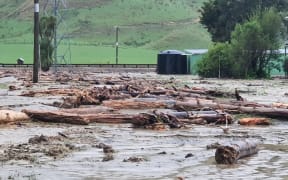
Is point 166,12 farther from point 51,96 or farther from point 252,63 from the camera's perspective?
point 51,96

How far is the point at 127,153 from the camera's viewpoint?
52.5 ft

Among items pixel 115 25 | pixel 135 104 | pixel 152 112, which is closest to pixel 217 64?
pixel 135 104

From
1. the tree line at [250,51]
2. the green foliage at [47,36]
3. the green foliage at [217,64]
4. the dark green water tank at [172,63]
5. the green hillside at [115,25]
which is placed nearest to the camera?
the tree line at [250,51]

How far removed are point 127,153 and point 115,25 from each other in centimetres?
14975

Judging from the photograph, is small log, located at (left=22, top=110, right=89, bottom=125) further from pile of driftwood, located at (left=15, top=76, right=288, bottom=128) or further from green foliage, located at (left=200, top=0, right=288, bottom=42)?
green foliage, located at (left=200, top=0, right=288, bottom=42)

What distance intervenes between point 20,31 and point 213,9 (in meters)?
79.2

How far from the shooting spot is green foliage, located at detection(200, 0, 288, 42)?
93.0m

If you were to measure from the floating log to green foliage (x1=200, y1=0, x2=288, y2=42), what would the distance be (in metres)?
71.8

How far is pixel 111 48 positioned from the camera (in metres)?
141

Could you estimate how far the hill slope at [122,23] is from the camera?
154 metres

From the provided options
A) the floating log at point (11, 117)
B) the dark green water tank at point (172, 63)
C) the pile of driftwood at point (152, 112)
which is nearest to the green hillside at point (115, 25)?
the dark green water tank at point (172, 63)

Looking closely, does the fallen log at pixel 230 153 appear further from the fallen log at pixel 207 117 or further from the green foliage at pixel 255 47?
the green foliage at pixel 255 47

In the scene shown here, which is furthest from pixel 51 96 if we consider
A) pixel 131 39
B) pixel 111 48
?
pixel 131 39

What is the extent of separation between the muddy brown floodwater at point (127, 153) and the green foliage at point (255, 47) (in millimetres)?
46114
